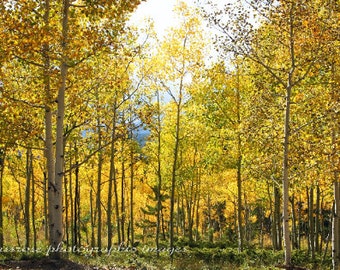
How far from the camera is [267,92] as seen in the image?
1051cm

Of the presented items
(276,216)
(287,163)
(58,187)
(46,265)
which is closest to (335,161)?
(287,163)

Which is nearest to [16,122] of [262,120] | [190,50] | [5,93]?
[5,93]

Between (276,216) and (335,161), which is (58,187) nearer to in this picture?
(335,161)

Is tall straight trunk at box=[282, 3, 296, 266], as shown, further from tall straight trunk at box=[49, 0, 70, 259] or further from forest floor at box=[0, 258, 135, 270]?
tall straight trunk at box=[49, 0, 70, 259]

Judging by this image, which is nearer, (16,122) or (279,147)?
(16,122)

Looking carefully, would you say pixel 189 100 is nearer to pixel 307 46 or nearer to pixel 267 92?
pixel 267 92

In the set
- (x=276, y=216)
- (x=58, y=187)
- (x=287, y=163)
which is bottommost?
(x=276, y=216)

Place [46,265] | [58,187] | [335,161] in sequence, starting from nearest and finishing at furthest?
[46,265], [58,187], [335,161]

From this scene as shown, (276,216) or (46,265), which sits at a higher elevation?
(46,265)

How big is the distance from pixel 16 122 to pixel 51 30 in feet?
6.45

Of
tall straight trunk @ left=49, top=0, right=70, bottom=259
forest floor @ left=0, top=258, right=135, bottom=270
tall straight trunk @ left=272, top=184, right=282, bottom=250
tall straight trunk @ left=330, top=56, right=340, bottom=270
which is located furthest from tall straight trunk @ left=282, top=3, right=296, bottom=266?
tall straight trunk @ left=272, top=184, right=282, bottom=250

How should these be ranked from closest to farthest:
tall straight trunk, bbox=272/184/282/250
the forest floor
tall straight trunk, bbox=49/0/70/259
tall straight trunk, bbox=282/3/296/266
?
1. the forest floor
2. tall straight trunk, bbox=49/0/70/259
3. tall straight trunk, bbox=282/3/296/266
4. tall straight trunk, bbox=272/184/282/250

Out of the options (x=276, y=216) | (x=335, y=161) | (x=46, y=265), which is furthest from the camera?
(x=276, y=216)

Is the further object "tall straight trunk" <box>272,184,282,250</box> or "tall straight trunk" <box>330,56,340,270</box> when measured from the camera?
"tall straight trunk" <box>272,184,282,250</box>
